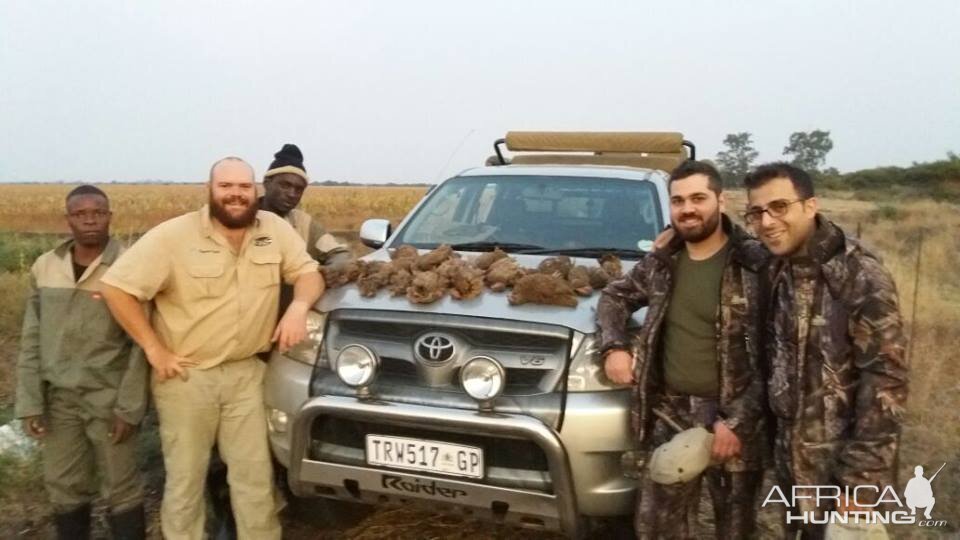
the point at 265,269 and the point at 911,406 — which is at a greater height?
the point at 265,269

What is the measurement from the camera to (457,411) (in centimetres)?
303

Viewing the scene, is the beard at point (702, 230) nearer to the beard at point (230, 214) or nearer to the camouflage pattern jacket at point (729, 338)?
the camouflage pattern jacket at point (729, 338)

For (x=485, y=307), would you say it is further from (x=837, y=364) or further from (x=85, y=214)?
(x=85, y=214)

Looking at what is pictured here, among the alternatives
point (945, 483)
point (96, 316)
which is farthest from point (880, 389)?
point (96, 316)

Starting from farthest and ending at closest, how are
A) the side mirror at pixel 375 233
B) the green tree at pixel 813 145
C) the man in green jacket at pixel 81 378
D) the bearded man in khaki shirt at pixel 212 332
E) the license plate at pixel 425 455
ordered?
the green tree at pixel 813 145
the side mirror at pixel 375 233
the man in green jacket at pixel 81 378
the bearded man in khaki shirt at pixel 212 332
the license plate at pixel 425 455

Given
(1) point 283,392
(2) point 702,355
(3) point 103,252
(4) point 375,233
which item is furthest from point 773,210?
(3) point 103,252

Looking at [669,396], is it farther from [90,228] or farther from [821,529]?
[90,228]

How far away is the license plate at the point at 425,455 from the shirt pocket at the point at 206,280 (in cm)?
90

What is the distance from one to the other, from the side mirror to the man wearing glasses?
7.71 feet

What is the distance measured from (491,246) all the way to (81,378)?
6.66 feet

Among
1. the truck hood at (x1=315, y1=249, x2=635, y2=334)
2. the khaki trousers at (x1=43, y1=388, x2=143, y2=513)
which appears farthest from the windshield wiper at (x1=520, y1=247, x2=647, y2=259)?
the khaki trousers at (x1=43, y1=388, x2=143, y2=513)

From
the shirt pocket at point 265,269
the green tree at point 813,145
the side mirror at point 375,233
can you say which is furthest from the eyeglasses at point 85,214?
the green tree at point 813,145

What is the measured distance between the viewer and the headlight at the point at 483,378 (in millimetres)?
3020

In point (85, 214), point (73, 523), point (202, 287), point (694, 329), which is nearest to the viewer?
point (694, 329)
